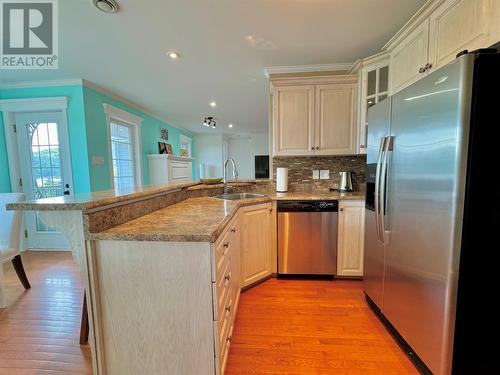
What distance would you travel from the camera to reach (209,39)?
217 centimetres

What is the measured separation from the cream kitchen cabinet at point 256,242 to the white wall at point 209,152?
216 inches

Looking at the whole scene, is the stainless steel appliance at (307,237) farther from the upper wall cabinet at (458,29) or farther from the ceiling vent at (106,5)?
the ceiling vent at (106,5)

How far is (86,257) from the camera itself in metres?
1.14

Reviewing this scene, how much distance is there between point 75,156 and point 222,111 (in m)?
2.76

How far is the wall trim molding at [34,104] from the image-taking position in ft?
10.6

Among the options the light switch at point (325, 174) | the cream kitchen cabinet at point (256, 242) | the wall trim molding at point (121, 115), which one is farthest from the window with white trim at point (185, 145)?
the cream kitchen cabinet at point (256, 242)

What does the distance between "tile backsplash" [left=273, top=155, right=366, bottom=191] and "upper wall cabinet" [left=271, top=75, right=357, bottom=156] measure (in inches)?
12.1

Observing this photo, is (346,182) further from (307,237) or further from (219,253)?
(219,253)

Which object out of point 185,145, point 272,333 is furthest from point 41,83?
point 272,333

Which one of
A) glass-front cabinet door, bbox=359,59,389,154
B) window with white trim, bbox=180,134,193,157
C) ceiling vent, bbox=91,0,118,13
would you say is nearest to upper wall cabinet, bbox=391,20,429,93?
glass-front cabinet door, bbox=359,59,389,154

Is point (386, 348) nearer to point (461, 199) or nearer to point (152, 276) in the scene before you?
point (461, 199)

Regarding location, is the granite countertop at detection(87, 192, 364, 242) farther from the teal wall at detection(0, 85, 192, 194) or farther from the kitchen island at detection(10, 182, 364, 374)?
the teal wall at detection(0, 85, 192, 194)

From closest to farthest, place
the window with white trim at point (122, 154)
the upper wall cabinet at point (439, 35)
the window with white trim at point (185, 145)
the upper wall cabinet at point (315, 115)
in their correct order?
the upper wall cabinet at point (439, 35) → the upper wall cabinet at point (315, 115) → the window with white trim at point (122, 154) → the window with white trim at point (185, 145)

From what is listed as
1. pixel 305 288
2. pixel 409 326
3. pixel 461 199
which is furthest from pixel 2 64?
pixel 409 326
